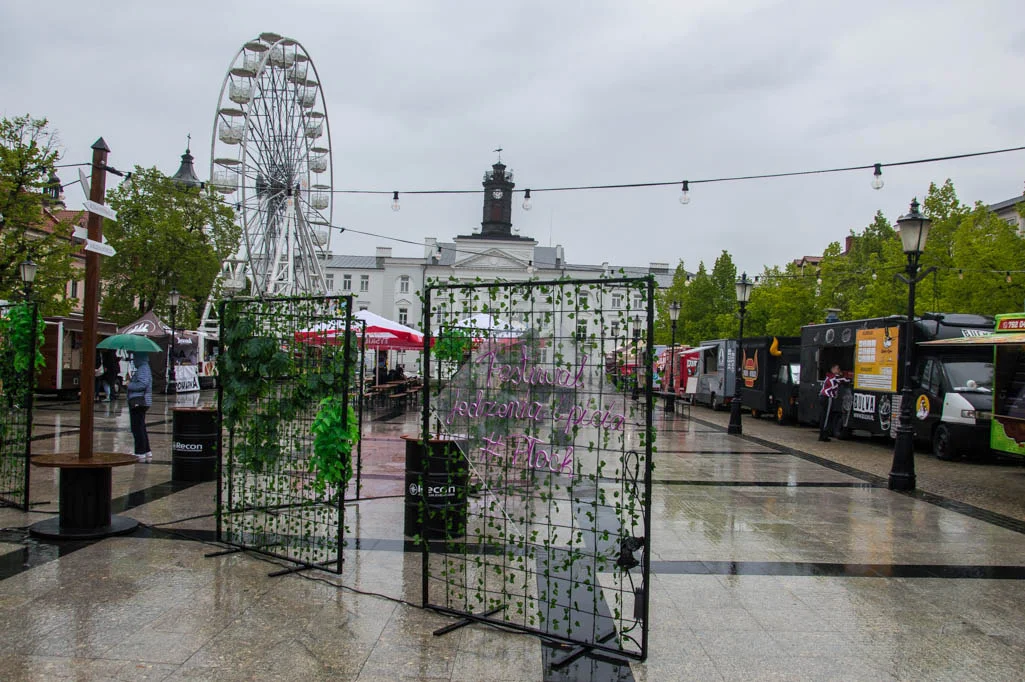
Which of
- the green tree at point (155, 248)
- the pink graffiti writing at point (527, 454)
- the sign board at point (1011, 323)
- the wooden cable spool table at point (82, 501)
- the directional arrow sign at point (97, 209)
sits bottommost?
the wooden cable spool table at point (82, 501)

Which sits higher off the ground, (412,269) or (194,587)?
(412,269)

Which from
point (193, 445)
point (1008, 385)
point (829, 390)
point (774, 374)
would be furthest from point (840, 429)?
point (193, 445)

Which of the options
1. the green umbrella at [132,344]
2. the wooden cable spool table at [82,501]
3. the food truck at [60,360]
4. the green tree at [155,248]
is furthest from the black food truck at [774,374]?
the green tree at [155,248]

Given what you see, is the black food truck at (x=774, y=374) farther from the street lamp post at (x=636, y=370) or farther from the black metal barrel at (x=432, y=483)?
the street lamp post at (x=636, y=370)

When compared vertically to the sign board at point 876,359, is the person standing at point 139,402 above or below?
below

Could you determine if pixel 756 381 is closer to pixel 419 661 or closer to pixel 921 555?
pixel 921 555

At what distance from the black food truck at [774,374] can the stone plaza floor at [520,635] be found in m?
14.5

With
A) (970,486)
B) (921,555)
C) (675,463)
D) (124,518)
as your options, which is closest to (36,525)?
(124,518)

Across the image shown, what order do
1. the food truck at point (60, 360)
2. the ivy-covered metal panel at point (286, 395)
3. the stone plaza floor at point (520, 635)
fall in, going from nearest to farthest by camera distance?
the stone plaza floor at point (520, 635) → the ivy-covered metal panel at point (286, 395) → the food truck at point (60, 360)

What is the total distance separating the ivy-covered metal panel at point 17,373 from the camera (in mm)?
8594

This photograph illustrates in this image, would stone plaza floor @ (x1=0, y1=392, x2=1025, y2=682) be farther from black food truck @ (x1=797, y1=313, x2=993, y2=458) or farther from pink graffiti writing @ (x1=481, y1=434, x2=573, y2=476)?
black food truck @ (x1=797, y1=313, x2=993, y2=458)

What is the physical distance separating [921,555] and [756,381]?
20.0 m

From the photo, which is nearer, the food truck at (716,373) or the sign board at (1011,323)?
the sign board at (1011,323)

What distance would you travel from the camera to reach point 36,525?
7352 mm
